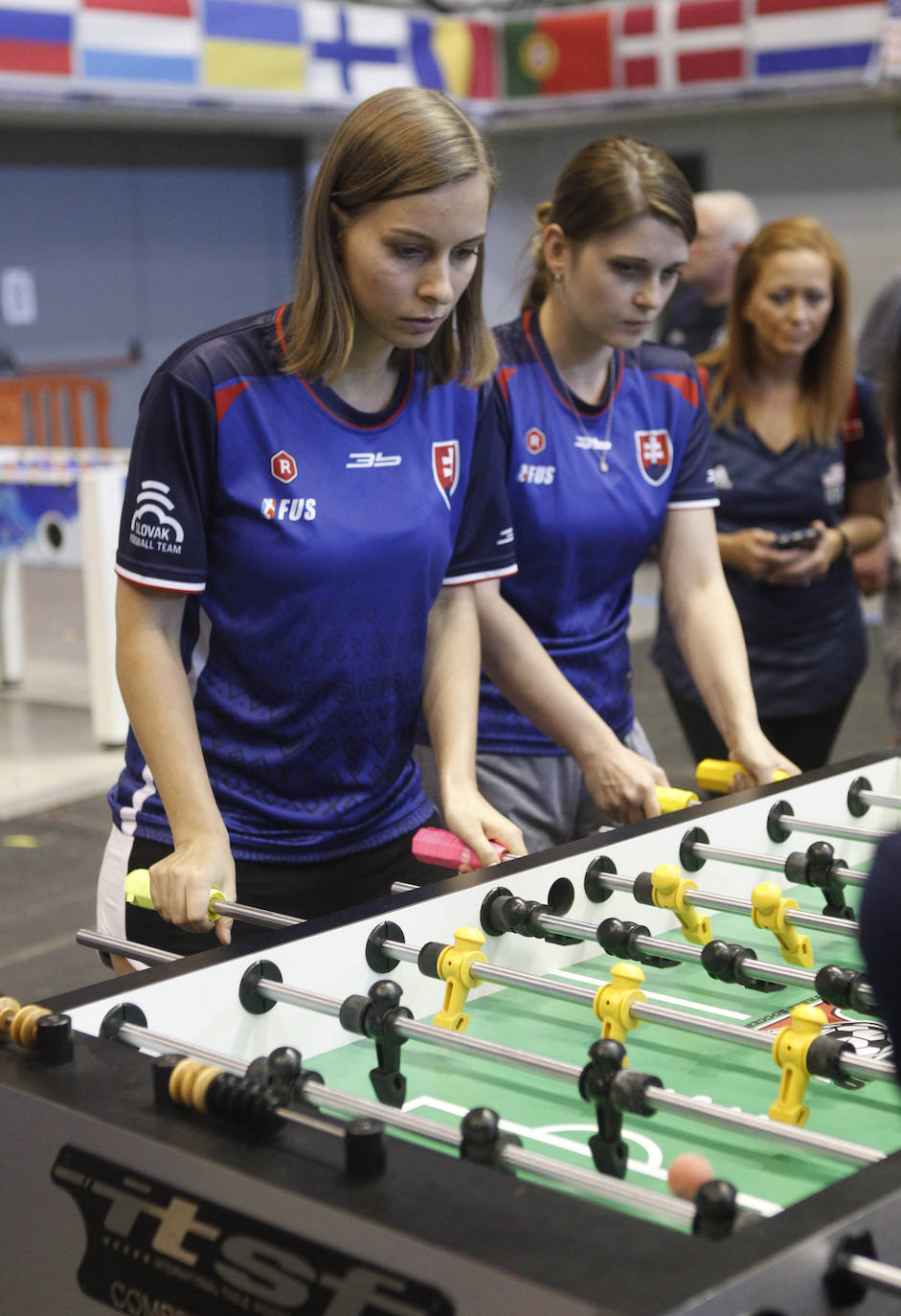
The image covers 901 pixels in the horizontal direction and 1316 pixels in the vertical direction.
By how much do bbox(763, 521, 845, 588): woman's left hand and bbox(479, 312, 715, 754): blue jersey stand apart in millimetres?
671

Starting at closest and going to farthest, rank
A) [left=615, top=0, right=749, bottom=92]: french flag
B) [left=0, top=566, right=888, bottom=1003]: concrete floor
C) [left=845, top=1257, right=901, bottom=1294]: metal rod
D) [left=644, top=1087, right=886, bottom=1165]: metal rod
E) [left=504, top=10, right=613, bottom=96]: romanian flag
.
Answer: [left=845, top=1257, right=901, bottom=1294]: metal rod → [left=644, top=1087, right=886, bottom=1165]: metal rod → [left=0, top=566, right=888, bottom=1003]: concrete floor → [left=615, top=0, right=749, bottom=92]: french flag → [left=504, top=10, right=613, bottom=96]: romanian flag

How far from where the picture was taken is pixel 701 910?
74.9 inches

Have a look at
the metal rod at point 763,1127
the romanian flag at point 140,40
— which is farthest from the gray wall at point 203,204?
the metal rod at point 763,1127

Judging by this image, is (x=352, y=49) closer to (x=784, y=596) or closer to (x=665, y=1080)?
(x=784, y=596)

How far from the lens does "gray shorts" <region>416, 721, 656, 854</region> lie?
2.51m

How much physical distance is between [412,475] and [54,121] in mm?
8851

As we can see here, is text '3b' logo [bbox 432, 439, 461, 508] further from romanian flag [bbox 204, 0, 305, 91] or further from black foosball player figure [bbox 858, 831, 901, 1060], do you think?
romanian flag [bbox 204, 0, 305, 91]

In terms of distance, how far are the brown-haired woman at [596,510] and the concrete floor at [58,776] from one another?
1320mm

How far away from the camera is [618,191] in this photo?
7.54ft

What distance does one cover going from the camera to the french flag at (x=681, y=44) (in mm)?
10016

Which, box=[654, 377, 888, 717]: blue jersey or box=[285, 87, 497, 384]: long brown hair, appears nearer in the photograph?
box=[285, 87, 497, 384]: long brown hair

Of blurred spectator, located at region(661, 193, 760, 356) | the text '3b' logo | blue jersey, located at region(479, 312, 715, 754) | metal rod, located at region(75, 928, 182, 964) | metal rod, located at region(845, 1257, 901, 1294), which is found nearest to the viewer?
metal rod, located at region(845, 1257, 901, 1294)

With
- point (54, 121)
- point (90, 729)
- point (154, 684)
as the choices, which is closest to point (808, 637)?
point (154, 684)

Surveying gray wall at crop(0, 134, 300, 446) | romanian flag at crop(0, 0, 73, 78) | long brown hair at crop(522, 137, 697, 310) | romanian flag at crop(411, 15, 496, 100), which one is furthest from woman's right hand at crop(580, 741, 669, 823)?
romanian flag at crop(411, 15, 496, 100)
